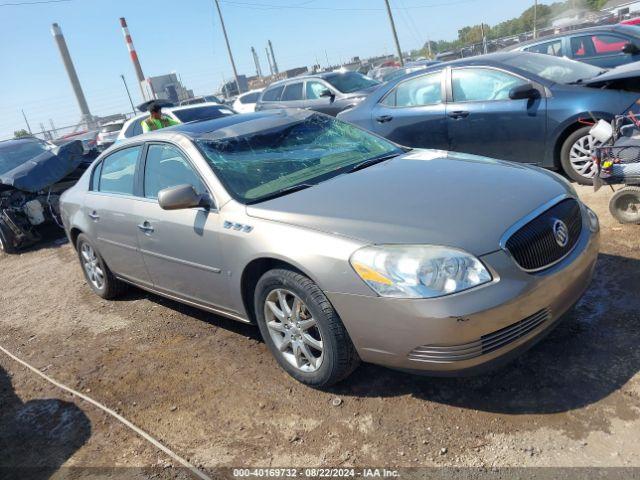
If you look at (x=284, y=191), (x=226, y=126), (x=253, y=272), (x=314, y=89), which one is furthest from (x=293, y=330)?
(x=314, y=89)

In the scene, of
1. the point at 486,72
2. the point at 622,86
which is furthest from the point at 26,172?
the point at 622,86

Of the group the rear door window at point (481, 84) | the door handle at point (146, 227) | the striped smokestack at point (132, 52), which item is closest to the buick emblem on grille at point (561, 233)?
the door handle at point (146, 227)

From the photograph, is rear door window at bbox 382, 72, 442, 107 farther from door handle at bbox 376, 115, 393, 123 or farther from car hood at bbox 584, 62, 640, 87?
car hood at bbox 584, 62, 640, 87

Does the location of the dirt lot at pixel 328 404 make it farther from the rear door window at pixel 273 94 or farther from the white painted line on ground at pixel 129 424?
the rear door window at pixel 273 94

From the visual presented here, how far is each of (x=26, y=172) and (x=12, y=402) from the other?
5.33 meters

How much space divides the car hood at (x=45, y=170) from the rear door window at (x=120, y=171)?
Answer: 3920 mm

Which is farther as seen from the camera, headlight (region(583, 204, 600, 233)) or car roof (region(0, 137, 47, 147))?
car roof (region(0, 137, 47, 147))

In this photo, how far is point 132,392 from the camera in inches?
140

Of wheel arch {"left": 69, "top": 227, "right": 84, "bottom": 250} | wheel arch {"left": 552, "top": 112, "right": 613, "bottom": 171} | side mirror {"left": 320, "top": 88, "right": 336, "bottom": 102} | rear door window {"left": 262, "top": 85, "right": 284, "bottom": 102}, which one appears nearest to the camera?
wheel arch {"left": 69, "top": 227, "right": 84, "bottom": 250}

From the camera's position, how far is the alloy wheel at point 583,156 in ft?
→ 18.4

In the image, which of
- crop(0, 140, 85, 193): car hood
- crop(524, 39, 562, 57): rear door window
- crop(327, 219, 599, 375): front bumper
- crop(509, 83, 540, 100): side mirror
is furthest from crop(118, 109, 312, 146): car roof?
crop(524, 39, 562, 57): rear door window

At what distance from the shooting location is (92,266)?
5273 millimetres

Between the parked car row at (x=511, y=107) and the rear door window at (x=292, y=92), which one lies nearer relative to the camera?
the parked car row at (x=511, y=107)

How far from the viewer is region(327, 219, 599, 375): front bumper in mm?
2447
